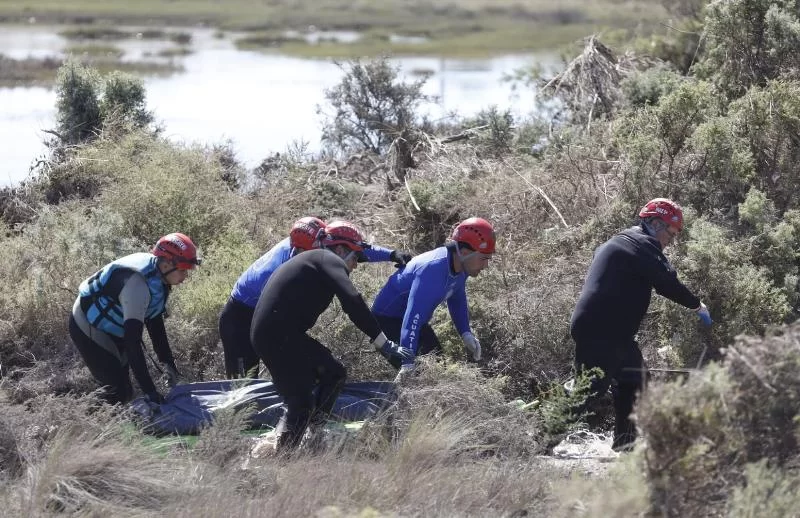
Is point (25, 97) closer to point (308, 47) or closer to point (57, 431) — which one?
point (308, 47)

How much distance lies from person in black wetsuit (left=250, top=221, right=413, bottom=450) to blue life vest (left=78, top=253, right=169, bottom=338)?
0.80 metres

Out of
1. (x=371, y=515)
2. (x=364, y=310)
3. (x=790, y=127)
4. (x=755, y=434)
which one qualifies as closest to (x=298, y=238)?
(x=364, y=310)

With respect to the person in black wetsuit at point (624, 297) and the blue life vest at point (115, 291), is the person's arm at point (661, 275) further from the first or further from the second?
the blue life vest at point (115, 291)

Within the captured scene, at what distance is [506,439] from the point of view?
25.0 ft

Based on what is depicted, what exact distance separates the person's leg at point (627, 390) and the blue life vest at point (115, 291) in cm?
328

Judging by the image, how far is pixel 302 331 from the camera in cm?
765

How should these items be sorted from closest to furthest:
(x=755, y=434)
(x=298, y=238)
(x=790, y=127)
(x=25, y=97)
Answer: (x=755, y=434), (x=298, y=238), (x=790, y=127), (x=25, y=97)

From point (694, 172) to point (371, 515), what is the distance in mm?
6598

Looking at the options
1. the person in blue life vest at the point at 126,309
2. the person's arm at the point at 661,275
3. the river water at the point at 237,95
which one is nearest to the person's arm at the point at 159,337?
the person in blue life vest at the point at 126,309

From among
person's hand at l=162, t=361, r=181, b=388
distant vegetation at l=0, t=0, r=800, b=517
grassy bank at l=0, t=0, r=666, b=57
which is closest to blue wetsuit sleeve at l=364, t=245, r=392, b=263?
distant vegetation at l=0, t=0, r=800, b=517

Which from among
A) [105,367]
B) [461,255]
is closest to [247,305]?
[105,367]

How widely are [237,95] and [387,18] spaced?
19.8 m

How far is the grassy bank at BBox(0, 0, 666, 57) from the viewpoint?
1481 inches

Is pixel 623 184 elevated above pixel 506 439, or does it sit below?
above
